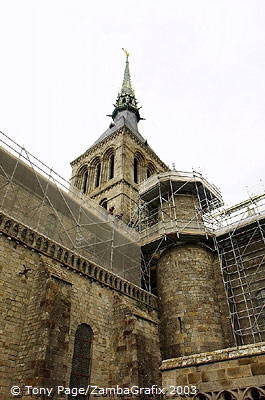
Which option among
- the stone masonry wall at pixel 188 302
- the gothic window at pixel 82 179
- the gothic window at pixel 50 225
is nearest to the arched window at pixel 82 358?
the stone masonry wall at pixel 188 302

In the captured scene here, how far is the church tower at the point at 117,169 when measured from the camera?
81.6ft

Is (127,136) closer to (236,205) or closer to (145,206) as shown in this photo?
(145,206)

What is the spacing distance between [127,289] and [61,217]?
516 centimetres

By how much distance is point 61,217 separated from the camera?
16734 millimetres

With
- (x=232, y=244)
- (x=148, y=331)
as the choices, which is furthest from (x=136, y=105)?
(x=148, y=331)

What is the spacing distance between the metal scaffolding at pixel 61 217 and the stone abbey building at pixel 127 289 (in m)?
0.06

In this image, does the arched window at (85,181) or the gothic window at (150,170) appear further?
the gothic window at (150,170)

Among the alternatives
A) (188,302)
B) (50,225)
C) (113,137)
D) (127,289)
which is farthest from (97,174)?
(188,302)

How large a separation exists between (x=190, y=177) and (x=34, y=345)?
40.7 feet

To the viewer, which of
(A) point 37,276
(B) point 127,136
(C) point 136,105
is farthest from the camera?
(C) point 136,105

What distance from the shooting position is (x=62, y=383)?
28.3 feet

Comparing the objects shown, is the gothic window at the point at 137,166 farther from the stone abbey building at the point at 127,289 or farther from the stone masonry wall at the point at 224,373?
the stone masonry wall at the point at 224,373

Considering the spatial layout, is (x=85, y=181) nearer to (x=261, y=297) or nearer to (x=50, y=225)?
(x=50, y=225)

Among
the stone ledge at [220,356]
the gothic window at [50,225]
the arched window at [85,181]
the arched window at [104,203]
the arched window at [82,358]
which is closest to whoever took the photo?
the stone ledge at [220,356]
